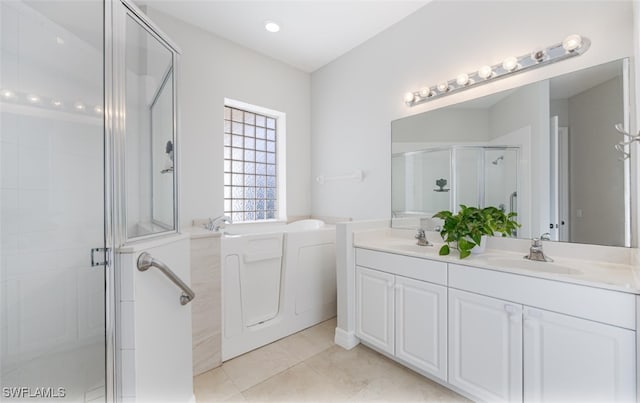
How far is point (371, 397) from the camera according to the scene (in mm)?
1506

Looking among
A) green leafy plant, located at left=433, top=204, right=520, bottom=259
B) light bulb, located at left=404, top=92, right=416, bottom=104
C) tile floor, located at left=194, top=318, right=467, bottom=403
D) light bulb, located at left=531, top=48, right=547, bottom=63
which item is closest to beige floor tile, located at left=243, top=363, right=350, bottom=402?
tile floor, located at left=194, top=318, right=467, bottom=403

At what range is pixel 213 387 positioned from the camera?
1603mm

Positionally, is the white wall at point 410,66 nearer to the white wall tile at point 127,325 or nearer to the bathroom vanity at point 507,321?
the bathroom vanity at point 507,321

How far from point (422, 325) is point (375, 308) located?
35 cm

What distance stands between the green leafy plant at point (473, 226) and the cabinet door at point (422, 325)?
0.27 meters

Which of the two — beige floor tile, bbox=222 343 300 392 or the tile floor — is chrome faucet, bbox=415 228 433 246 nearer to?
the tile floor

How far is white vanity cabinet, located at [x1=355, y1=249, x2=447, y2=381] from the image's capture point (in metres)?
1.52

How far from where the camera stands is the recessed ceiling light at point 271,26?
2.35 metres

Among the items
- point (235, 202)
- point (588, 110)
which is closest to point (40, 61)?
point (235, 202)

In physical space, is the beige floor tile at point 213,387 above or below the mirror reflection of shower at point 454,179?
below

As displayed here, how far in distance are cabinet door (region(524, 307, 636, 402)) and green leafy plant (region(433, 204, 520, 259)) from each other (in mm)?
423

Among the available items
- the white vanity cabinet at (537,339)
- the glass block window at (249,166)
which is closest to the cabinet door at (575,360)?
the white vanity cabinet at (537,339)

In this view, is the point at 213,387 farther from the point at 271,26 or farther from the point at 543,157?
the point at 271,26

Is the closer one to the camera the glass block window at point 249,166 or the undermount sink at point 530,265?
the undermount sink at point 530,265
